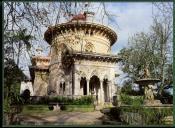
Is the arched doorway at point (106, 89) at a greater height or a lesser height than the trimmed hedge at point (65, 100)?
greater

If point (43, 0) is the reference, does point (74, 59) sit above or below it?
above

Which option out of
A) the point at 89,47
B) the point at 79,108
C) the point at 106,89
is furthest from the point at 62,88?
the point at 79,108

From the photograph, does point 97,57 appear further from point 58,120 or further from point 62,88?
point 58,120

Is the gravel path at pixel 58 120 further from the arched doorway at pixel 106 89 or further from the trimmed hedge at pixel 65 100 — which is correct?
the arched doorway at pixel 106 89

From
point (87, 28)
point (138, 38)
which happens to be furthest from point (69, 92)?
point (138, 38)

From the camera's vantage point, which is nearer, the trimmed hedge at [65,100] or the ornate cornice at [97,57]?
the trimmed hedge at [65,100]

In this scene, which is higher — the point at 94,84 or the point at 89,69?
the point at 89,69

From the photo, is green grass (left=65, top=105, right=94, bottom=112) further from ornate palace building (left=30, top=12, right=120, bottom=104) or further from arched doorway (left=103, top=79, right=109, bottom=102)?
arched doorway (left=103, top=79, right=109, bottom=102)

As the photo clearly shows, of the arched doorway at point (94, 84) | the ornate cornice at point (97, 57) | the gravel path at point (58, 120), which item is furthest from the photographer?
the arched doorway at point (94, 84)

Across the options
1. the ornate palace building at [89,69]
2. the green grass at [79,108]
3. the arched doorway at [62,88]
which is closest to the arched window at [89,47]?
the ornate palace building at [89,69]

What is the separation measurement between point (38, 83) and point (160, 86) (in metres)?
15.0

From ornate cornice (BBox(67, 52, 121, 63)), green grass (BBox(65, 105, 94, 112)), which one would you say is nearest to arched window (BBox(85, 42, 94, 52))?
ornate cornice (BBox(67, 52, 121, 63))

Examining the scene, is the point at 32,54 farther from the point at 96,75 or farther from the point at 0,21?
the point at 96,75

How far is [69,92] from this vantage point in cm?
2831
